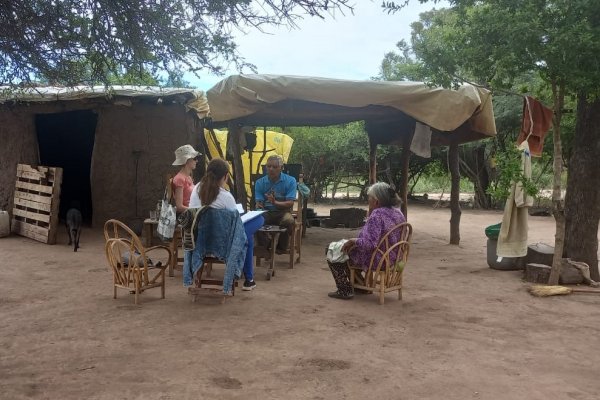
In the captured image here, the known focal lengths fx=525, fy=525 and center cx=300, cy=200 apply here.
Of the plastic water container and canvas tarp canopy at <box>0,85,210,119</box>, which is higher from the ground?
canvas tarp canopy at <box>0,85,210,119</box>

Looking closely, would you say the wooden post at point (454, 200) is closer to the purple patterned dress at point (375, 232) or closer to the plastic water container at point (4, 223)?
the purple patterned dress at point (375, 232)

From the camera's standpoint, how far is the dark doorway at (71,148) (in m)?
11.9

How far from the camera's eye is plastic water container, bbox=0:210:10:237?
29.7 feet

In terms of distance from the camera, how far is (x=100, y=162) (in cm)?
943

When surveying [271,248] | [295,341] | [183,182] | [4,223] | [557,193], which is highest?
[557,193]

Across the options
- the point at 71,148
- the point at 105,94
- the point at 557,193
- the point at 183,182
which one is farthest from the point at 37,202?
the point at 557,193

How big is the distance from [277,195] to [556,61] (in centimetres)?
371

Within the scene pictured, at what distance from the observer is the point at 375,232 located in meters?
5.13

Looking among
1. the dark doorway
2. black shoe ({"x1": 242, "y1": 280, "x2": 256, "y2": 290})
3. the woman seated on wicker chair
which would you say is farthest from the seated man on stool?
the dark doorway

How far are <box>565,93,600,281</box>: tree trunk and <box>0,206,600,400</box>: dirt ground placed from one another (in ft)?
2.82

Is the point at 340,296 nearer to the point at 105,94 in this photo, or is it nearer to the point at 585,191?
the point at 585,191

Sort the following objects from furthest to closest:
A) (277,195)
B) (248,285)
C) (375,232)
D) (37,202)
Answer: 1. (37,202)
2. (277,195)
3. (248,285)
4. (375,232)

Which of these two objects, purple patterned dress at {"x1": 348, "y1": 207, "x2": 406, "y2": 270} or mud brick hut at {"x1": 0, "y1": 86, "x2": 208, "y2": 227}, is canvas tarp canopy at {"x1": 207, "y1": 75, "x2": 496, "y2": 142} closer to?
mud brick hut at {"x1": 0, "y1": 86, "x2": 208, "y2": 227}

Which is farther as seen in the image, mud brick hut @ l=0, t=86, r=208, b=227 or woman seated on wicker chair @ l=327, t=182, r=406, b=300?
mud brick hut @ l=0, t=86, r=208, b=227
